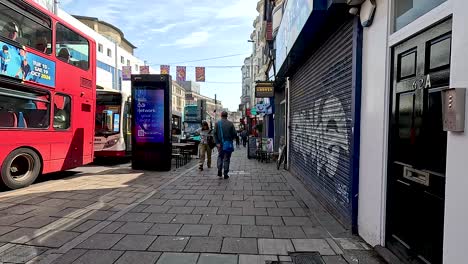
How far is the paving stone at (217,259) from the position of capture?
11.7ft

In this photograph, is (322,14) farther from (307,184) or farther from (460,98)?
(307,184)

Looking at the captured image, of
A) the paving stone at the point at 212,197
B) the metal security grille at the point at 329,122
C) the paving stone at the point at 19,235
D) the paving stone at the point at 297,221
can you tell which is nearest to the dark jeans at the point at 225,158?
the metal security grille at the point at 329,122

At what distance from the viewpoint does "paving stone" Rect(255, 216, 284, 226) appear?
5.04m

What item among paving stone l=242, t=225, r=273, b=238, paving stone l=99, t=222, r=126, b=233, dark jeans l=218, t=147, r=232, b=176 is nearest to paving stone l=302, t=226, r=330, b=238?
paving stone l=242, t=225, r=273, b=238

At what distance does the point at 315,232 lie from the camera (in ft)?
15.1

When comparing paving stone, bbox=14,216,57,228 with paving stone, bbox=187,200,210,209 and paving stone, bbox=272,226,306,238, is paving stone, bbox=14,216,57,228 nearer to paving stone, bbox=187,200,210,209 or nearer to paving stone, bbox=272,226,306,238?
paving stone, bbox=187,200,210,209

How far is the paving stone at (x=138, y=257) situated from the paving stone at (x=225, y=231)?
95cm

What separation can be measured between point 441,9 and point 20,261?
15.5 feet

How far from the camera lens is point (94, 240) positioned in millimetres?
4203

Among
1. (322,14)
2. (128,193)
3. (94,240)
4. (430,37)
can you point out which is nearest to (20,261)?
(94,240)

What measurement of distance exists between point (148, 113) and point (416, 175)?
876 centimetres

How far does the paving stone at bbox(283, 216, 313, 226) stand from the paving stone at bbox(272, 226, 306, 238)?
0.20 m

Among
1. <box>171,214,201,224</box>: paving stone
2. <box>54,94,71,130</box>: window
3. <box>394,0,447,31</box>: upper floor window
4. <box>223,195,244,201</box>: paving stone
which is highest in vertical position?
<box>394,0,447,31</box>: upper floor window

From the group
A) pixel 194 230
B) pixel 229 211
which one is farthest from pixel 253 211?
pixel 194 230
